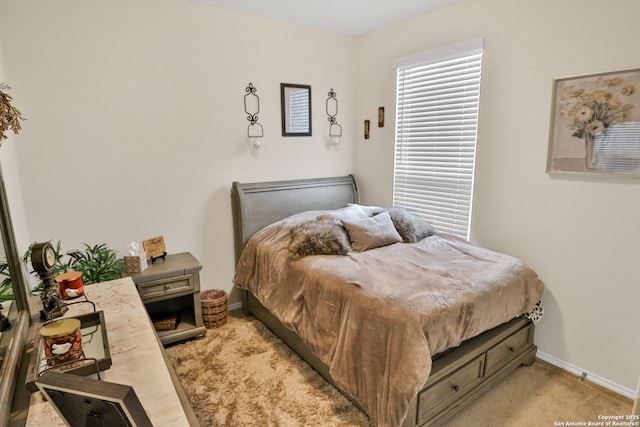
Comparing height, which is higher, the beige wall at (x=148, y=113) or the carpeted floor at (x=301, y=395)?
the beige wall at (x=148, y=113)

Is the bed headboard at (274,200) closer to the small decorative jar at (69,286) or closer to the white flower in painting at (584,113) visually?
the small decorative jar at (69,286)

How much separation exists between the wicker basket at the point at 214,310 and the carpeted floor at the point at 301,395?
297 mm

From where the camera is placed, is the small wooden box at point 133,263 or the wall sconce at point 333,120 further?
the wall sconce at point 333,120

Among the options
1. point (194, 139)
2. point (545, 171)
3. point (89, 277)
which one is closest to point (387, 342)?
point (545, 171)

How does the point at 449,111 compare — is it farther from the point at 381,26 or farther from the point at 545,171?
the point at 381,26

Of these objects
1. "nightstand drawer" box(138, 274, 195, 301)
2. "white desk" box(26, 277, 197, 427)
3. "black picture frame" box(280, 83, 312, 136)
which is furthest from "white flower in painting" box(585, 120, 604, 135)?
"nightstand drawer" box(138, 274, 195, 301)

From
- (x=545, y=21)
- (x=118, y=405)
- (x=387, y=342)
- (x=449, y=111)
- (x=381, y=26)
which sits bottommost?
(x=387, y=342)

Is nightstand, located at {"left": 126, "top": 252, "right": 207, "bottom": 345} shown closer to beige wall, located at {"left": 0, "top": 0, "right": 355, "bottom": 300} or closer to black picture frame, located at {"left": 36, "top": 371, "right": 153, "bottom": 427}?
beige wall, located at {"left": 0, "top": 0, "right": 355, "bottom": 300}

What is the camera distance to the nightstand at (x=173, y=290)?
2529 mm

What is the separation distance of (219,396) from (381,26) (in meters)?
3.43

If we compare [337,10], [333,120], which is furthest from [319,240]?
[337,10]

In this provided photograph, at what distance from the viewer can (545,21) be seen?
2.37 metres

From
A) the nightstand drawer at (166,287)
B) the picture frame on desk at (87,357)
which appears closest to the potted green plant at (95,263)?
the nightstand drawer at (166,287)

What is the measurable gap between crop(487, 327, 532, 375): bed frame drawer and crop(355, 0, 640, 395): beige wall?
0.28 m
